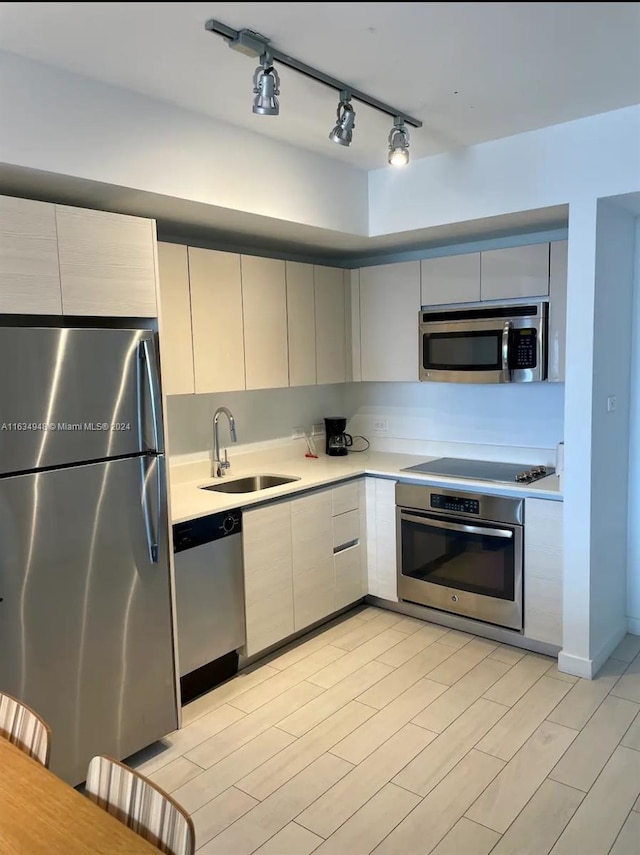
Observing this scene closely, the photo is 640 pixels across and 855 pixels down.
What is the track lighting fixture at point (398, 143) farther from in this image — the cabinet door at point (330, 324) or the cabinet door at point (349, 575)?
the cabinet door at point (349, 575)

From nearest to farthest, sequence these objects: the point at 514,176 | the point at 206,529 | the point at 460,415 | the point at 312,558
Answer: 1. the point at 206,529
2. the point at 514,176
3. the point at 312,558
4. the point at 460,415

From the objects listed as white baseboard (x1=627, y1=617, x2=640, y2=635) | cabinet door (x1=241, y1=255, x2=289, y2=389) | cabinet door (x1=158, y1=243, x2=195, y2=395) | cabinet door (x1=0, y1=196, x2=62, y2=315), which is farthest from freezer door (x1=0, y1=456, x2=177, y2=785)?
white baseboard (x1=627, y1=617, x2=640, y2=635)

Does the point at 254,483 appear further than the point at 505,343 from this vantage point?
Yes

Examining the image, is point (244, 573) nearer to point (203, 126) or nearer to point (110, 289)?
point (110, 289)

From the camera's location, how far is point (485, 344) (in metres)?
3.51

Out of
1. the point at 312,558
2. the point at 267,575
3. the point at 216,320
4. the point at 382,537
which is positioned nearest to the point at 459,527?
the point at 382,537

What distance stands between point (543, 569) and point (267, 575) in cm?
139

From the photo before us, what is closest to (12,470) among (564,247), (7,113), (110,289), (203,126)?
(110,289)

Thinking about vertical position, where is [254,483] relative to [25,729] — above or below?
above

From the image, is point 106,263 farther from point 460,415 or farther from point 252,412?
point 460,415

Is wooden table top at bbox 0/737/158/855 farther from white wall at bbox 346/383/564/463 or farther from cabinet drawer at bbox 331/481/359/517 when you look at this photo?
white wall at bbox 346/383/564/463

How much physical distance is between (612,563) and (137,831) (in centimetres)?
281

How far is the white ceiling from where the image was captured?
1838 millimetres

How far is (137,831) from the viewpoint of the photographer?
4.06ft
